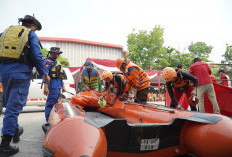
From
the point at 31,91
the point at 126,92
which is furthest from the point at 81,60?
the point at 126,92

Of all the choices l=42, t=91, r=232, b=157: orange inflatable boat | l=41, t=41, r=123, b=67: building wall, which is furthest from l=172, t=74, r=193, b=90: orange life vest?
l=41, t=41, r=123, b=67: building wall

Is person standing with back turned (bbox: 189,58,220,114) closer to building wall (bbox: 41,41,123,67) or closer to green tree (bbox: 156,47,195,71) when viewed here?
green tree (bbox: 156,47,195,71)

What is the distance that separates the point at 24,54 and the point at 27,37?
25 cm

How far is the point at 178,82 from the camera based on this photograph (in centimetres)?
395

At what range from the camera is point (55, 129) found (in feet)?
5.03

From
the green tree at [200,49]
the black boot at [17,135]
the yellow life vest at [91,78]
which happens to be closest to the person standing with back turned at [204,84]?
the yellow life vest at [91,78]

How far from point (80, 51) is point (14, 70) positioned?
141 feet

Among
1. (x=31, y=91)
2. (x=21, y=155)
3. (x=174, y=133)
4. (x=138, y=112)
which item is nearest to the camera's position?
(x=174, y=133)

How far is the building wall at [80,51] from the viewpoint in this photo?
42438mm

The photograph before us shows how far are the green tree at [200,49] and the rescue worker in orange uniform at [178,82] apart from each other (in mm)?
52229

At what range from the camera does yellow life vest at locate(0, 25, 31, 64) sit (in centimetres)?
240

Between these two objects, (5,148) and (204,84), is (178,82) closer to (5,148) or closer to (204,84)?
(204,84)

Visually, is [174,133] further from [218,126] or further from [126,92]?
[126,92]

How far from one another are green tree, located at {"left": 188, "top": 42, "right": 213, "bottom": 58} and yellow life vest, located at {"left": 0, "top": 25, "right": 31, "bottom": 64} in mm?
54890
